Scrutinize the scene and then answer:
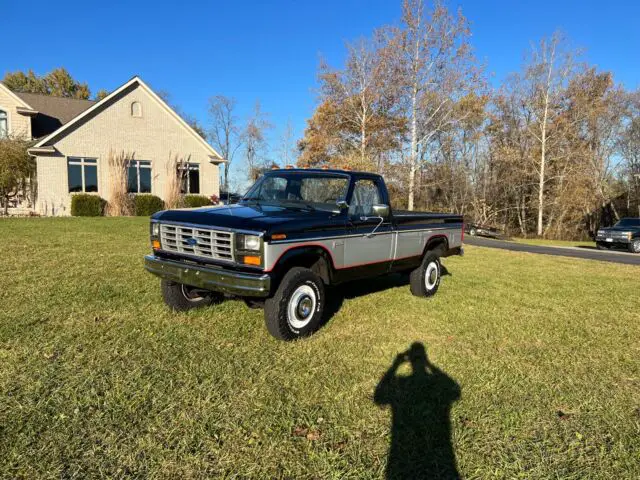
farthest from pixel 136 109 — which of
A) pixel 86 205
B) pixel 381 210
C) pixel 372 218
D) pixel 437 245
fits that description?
pixel 381 210

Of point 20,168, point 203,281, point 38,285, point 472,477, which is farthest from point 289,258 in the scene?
point 20,168

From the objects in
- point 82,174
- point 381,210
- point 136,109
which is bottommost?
point 381,210

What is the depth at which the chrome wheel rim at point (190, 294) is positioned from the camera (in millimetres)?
5576

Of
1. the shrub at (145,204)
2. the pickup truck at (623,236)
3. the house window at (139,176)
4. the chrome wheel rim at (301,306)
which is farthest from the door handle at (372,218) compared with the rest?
the house window at (139,176)

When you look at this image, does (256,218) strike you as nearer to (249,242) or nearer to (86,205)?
(249,242)

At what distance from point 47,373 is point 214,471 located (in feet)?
6.58

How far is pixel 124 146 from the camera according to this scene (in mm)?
22750

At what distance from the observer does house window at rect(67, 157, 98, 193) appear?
2164 cm

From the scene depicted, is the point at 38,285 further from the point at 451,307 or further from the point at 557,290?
the point at 557,290

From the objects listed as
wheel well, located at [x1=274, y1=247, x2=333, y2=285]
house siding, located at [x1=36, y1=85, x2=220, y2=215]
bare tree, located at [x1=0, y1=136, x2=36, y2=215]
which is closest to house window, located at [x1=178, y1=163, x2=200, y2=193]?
house siding, located at [x1=36, y1=85, x2=220, y2=215]

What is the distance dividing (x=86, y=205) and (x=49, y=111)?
820 cm

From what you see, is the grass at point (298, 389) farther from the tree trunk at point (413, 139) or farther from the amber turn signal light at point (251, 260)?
the tree trunk at point (413, 139)

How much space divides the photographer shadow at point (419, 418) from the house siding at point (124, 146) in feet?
71.5

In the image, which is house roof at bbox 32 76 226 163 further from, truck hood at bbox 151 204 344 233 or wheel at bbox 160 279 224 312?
truck hood at bbox 151 204 344 233
